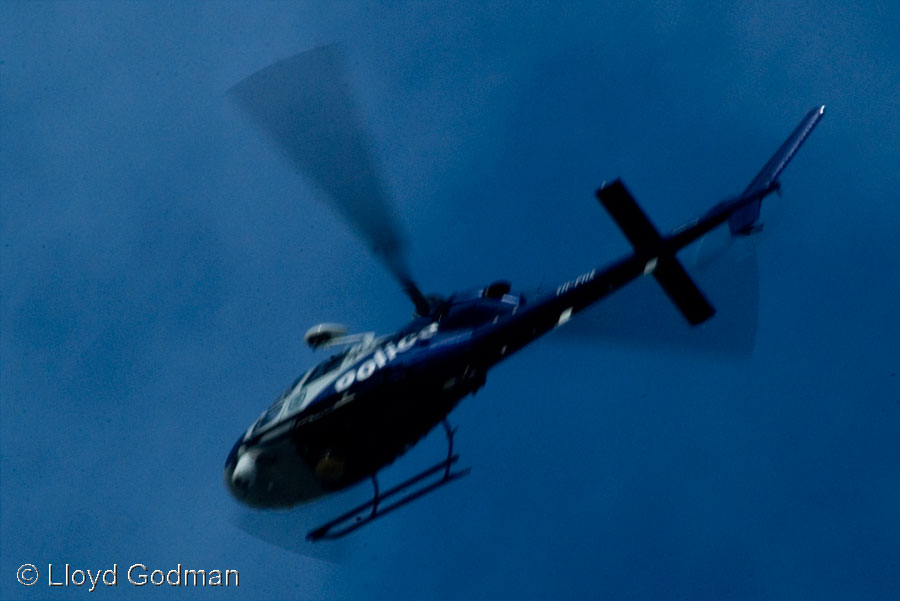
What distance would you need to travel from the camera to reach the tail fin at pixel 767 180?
462 inches

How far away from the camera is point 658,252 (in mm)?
11484

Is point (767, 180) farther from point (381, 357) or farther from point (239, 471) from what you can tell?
point (239, 471)

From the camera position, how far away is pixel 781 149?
12664mm

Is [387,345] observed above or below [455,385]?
above

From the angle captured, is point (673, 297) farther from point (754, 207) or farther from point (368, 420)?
point (368, 420)

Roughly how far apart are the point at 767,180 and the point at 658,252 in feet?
6.53

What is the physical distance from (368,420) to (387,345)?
3.43 ft

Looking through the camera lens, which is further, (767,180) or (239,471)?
(767,180)

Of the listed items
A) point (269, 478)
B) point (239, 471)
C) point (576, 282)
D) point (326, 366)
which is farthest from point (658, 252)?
point (239, 471)

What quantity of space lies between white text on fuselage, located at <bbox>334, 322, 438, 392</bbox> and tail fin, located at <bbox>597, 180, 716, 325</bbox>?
278 cm

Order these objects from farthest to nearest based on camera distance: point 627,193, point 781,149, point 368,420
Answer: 1. point 781,149
2. point 627,193
3. point 368,420

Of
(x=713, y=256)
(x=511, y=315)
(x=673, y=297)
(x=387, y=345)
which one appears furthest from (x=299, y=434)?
Answer: (x=713, y=256)

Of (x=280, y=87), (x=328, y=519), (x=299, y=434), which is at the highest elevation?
(x=280, y=87)

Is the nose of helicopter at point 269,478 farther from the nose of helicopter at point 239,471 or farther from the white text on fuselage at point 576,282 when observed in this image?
the white text on fuselage at point 576,282
